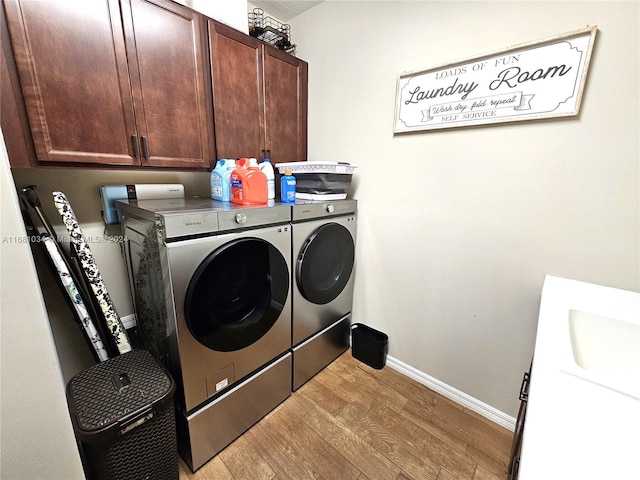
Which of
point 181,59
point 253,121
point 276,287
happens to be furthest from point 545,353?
point 181,59

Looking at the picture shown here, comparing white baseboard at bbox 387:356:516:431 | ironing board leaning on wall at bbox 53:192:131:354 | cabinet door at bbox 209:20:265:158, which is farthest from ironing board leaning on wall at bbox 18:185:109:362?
white baseboard at bbox 387:356:516:431

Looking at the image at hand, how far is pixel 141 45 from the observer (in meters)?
1.19

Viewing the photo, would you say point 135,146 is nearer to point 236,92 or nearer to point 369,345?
point 236,92

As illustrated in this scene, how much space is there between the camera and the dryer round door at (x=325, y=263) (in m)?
1.55

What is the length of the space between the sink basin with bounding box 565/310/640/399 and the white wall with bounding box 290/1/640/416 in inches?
14.8

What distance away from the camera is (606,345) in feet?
2.99

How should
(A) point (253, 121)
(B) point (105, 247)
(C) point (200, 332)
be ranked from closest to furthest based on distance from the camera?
1. (C) point (200, 332)
2. (B) point (105, 247)
3. (A) point (253, 121)

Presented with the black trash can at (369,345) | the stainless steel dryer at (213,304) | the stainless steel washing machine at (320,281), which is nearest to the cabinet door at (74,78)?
the stainless steel dryer at (213,304)

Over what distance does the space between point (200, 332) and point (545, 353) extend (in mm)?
1193

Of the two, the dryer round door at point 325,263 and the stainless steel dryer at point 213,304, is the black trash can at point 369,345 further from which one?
the stainless steel dryer at point 213,304

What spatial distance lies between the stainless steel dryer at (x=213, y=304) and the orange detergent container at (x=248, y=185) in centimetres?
14

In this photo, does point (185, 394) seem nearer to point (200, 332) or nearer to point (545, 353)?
point (200, 332)

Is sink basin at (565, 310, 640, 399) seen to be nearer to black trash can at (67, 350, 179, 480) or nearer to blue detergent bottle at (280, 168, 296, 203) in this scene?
blue detergent bottle at (280, 168, 296, 203)

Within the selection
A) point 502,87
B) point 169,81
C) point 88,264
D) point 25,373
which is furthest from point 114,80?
point 502,87
